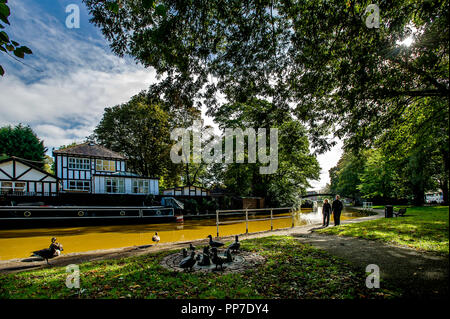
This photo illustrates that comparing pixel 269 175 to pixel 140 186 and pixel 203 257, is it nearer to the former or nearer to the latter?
pixel 140 186

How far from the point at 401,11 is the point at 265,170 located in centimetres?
2587

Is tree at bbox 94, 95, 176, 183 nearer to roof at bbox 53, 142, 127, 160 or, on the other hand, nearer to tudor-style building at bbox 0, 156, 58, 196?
roof at bbox 53, 142, 127, 160

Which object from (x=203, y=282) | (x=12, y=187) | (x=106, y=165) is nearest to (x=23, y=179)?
(x=12, y=187)

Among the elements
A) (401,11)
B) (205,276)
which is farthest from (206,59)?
(205,276)

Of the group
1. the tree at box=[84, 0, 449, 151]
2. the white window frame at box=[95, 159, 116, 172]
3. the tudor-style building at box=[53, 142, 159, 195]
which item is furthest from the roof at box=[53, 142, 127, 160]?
the tree at box=[84, 0, 449, 151]

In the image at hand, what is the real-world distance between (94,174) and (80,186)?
15.3ft

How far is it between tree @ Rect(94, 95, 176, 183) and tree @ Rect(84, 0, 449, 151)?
28.7 m

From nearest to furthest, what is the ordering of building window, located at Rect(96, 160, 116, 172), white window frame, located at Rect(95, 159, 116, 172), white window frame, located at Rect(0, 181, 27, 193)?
white window frame, located at Rect(0, 181, 27, 193) → white window frame, located at Rect(95, 159, 116, 172) → building window, located at Rect(96, 160, 116, 172)

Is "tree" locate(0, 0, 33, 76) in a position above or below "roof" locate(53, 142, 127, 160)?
below

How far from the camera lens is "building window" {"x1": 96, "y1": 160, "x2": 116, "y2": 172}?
3206 cm

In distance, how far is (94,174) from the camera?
93.1ft

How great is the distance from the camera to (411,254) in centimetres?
502

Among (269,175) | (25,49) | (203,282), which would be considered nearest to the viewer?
(25,49)

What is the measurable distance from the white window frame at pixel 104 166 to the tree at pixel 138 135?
15.6ft
